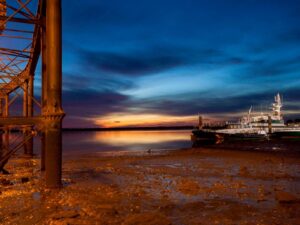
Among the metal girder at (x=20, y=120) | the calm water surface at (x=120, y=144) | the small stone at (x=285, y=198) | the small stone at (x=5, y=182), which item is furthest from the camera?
the calm water surface at (x=120, y=144)

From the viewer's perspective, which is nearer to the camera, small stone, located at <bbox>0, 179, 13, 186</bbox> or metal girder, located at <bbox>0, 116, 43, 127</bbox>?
metal girder, located at <bbox>0, 116, 43, 127</bbox>

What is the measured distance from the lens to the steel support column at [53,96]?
8977 millimetres

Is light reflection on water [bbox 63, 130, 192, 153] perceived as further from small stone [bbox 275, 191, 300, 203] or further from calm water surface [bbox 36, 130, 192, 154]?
small stone [bbox 275, 191, 300, 203]

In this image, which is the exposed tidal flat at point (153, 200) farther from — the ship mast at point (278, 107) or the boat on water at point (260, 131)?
the ship mast at point (278, 107)

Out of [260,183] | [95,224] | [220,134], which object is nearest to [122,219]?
[95,224]

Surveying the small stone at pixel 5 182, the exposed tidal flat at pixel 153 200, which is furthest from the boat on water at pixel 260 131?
the small stone at pixel 5 182

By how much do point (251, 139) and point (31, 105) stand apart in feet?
129

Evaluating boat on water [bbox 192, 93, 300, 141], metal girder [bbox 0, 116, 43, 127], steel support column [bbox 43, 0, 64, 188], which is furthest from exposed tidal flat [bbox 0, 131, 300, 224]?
boat on water [bbox 192, 93, 300, 141]

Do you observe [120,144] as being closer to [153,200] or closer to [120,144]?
[120,144]

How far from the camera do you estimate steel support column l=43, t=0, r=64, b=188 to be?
8.98 metres

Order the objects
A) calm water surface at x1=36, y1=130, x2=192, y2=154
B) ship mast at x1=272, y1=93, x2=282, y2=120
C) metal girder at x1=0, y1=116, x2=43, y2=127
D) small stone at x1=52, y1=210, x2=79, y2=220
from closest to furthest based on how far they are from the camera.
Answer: small stone at x1=52, y1=210, x2=79, y2=220 → metal girder at x1=0, y1=116, x2=43, y2=127 → calm water surface at x1=36, y1=130, x2=192, y2=154 → ship mast at x1=272, y1=93, x2=282, y2=120

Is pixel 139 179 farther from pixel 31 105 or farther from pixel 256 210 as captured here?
pixel 31 105

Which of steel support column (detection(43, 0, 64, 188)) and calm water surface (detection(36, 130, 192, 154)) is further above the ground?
steel support column (detection(43, 0, 64, 188))

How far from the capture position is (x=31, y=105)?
20250 millimetres
